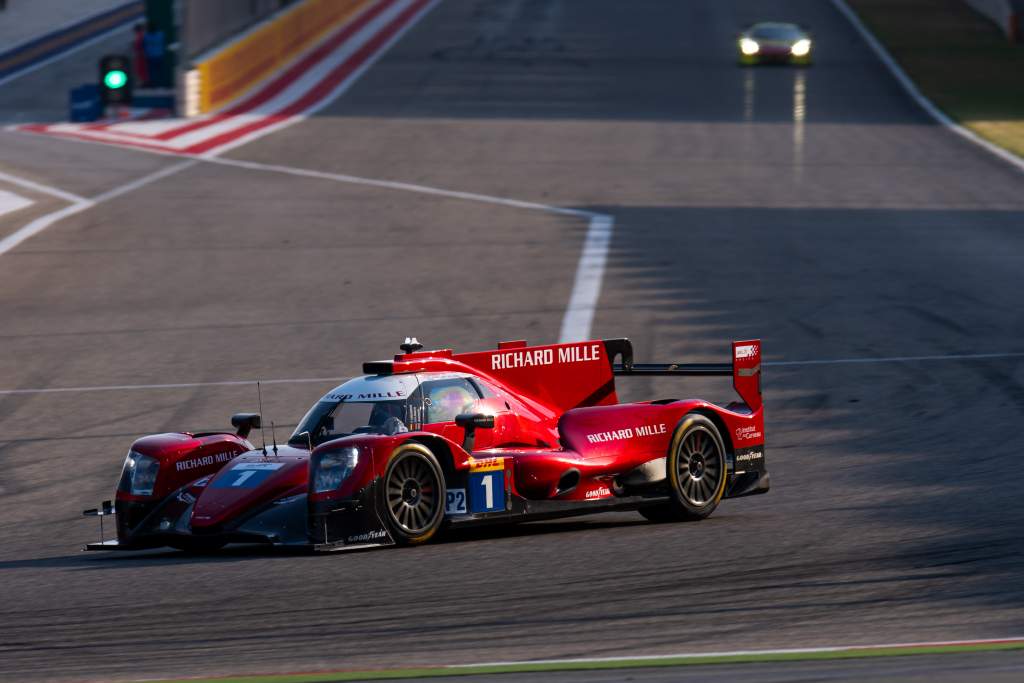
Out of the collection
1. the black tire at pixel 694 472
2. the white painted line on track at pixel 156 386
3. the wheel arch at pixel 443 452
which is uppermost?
the wheel arch at pixel 443 452

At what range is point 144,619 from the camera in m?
8.56

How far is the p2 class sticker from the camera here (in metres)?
10.7

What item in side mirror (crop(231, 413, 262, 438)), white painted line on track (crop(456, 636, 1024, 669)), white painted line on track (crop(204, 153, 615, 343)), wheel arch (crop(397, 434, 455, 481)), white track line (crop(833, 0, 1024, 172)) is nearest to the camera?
white painted line on track (crop(456, 636, 1024, 669))

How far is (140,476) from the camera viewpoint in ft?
36.8

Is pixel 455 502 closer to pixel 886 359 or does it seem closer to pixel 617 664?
pixel 617 664

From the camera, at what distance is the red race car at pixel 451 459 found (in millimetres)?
10352

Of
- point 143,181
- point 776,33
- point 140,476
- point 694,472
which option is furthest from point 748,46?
point 140,476

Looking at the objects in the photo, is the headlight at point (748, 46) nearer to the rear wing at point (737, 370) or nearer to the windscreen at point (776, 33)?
the windscreen at point (776, 33)

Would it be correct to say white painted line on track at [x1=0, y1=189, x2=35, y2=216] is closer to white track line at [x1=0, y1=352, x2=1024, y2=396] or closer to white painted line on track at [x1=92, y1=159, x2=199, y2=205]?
white painted line on track at [x1=92, y1=159, x2=199, y2=205]

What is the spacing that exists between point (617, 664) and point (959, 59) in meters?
48.3

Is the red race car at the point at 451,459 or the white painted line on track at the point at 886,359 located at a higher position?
the red race car at the point at 451,459

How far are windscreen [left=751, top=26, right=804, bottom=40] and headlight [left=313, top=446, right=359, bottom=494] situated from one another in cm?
4298

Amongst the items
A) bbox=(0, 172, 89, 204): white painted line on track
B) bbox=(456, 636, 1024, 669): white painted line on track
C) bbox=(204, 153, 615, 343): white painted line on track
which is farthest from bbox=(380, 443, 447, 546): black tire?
bbox=(0, 172, 89, 204): white painted line on track

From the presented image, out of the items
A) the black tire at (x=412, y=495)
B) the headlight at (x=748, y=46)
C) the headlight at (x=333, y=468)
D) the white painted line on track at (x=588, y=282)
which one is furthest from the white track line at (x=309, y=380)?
the headlight at (x=748, y=46)
